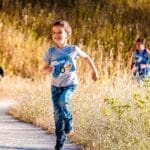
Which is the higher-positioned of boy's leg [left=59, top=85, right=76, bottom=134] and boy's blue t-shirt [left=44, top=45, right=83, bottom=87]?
boy's blue t-shirt [left=44, top=45, right=83, bottom=87]

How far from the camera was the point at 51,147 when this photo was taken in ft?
34.8

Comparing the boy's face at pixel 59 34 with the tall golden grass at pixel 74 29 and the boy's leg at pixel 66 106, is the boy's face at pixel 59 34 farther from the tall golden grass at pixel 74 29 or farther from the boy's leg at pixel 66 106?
the tall golden grass at pixel 74 29

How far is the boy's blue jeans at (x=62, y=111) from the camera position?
994 cm

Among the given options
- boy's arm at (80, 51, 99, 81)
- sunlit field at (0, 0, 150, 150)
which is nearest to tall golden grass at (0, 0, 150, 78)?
sunlit field at (0, 0, 150, 150)

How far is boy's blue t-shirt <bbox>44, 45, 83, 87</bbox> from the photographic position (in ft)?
32.9

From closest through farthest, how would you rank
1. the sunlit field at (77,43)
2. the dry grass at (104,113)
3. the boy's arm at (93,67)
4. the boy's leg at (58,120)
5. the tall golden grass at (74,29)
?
the dry grass at (104,113) < the boy's arm at (93,67) < the boy's leg at (58,120) < the sunlit field at (77,43) < the tall golden grass at (74,29)

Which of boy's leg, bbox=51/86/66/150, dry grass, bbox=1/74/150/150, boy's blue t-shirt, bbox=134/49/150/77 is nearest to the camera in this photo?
dry grass, bbox=1/74/150/150

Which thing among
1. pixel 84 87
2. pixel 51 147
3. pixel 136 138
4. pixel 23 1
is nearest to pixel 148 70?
pixel 84 87

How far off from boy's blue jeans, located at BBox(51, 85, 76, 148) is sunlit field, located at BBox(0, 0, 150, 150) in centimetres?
143

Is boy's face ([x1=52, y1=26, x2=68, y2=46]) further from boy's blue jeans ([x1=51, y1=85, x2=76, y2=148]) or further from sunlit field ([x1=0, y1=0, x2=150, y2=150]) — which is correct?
sunlit field ([x1=0, y1=0, x2=150, y2=150])

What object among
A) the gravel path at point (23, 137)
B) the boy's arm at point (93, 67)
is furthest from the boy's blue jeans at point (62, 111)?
→ the gravel path at point (23, 137)

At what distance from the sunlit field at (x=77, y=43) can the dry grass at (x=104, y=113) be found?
0.02 metres

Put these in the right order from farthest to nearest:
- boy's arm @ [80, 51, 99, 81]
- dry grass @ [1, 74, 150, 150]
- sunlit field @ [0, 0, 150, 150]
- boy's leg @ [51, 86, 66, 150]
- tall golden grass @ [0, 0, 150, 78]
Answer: tall golden grass @ [0, 0, 150, 78]
sunlit field @ [0, 0, 150, 150]
boy's leg @ [51, 86, 66, 150]
boy's arm @ [80, 51, 99, 81]
dry grass @ [1, 74, 150, 150]

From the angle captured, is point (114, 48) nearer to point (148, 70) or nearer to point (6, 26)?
point (6, 26)
